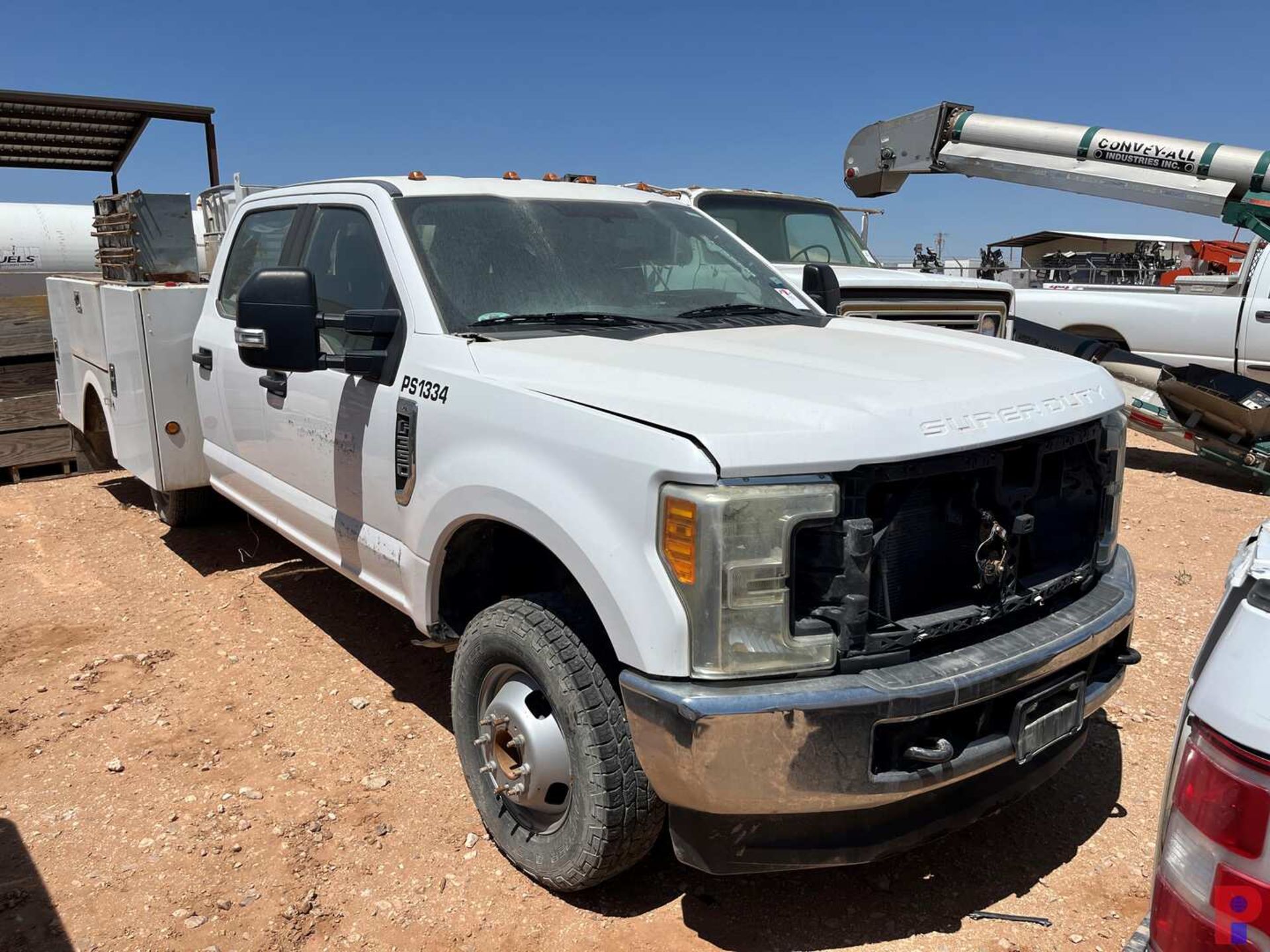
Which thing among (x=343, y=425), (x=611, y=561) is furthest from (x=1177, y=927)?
(x=343, y=425)

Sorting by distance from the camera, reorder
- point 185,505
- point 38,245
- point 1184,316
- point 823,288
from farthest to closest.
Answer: point 38,245
point 1184,316
point 185,505
point 823,288

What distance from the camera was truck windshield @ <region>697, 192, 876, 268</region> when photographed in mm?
7594

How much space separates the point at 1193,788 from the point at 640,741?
1241 millimetres

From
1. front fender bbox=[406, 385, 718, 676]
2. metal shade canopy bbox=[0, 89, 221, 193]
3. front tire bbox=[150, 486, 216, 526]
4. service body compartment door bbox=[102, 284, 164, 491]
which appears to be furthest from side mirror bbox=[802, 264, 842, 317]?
metal shade canopy bbox=[0, 89, 221, 193]

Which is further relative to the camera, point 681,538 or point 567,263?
point 567,263

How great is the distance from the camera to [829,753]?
2201 mm

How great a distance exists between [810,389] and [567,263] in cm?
141

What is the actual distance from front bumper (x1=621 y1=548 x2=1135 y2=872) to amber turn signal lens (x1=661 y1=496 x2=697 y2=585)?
0.26 meters

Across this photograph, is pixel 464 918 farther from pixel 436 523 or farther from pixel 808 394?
pixel 808 394

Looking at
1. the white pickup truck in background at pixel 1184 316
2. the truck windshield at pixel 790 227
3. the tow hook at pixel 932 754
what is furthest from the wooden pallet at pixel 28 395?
the white pickup truck in background at pixel 1184 316

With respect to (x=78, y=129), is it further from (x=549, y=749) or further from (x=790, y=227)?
(x=549, y=749)

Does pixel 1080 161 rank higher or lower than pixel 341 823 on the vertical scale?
higher

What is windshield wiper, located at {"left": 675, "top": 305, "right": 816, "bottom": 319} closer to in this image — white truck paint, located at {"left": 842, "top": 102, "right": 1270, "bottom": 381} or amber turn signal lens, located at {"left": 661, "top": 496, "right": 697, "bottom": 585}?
amber turn signal lens, located at {"left": 661, "top": 496, "right": 697, "bottom": 585}

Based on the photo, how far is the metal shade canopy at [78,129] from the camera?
9484 millimetres
